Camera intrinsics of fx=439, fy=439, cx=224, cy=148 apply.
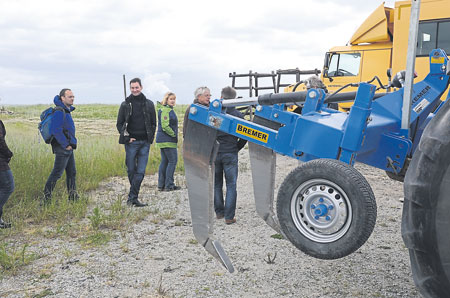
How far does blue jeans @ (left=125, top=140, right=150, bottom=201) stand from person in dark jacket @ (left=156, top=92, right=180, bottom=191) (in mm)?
1156

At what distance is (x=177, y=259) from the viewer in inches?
195

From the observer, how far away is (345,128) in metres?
3.04

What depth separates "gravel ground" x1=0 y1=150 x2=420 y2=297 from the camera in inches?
163

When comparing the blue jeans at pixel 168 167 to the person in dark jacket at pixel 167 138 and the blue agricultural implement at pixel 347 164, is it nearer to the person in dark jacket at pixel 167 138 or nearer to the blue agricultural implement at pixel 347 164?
the person in dark jacket at pixel 167 138

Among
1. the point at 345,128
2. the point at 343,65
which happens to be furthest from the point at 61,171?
the point at 343,65

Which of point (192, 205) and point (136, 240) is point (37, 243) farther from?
point (192, 205)

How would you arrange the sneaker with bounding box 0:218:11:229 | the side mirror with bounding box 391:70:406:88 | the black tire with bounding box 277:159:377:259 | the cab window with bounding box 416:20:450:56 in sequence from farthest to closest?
the cab window with bounding box 416:20:450:56
the sneaker with bounding box 0:218:11:229
the side mirror with bounding box 391:70:406:88
the black tire with bounding box 277:159:377:259

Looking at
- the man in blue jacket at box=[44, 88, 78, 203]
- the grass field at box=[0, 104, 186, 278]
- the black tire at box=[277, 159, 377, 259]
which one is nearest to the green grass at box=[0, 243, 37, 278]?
the grass field at box=[0, 104, 186, 278]

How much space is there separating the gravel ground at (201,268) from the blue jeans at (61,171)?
1.59 meters

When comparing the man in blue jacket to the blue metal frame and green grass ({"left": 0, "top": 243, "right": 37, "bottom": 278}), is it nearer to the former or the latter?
green grass ({"left": 0, "top": 243, "right": 37, "bottom": 278})

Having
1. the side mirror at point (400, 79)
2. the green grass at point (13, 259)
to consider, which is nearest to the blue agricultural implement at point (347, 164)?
the side mirror at point (400, 79)

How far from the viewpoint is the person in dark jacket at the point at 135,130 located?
23.8 ft

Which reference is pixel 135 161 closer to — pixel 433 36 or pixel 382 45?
pixel 433 36

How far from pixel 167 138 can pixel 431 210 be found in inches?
267
